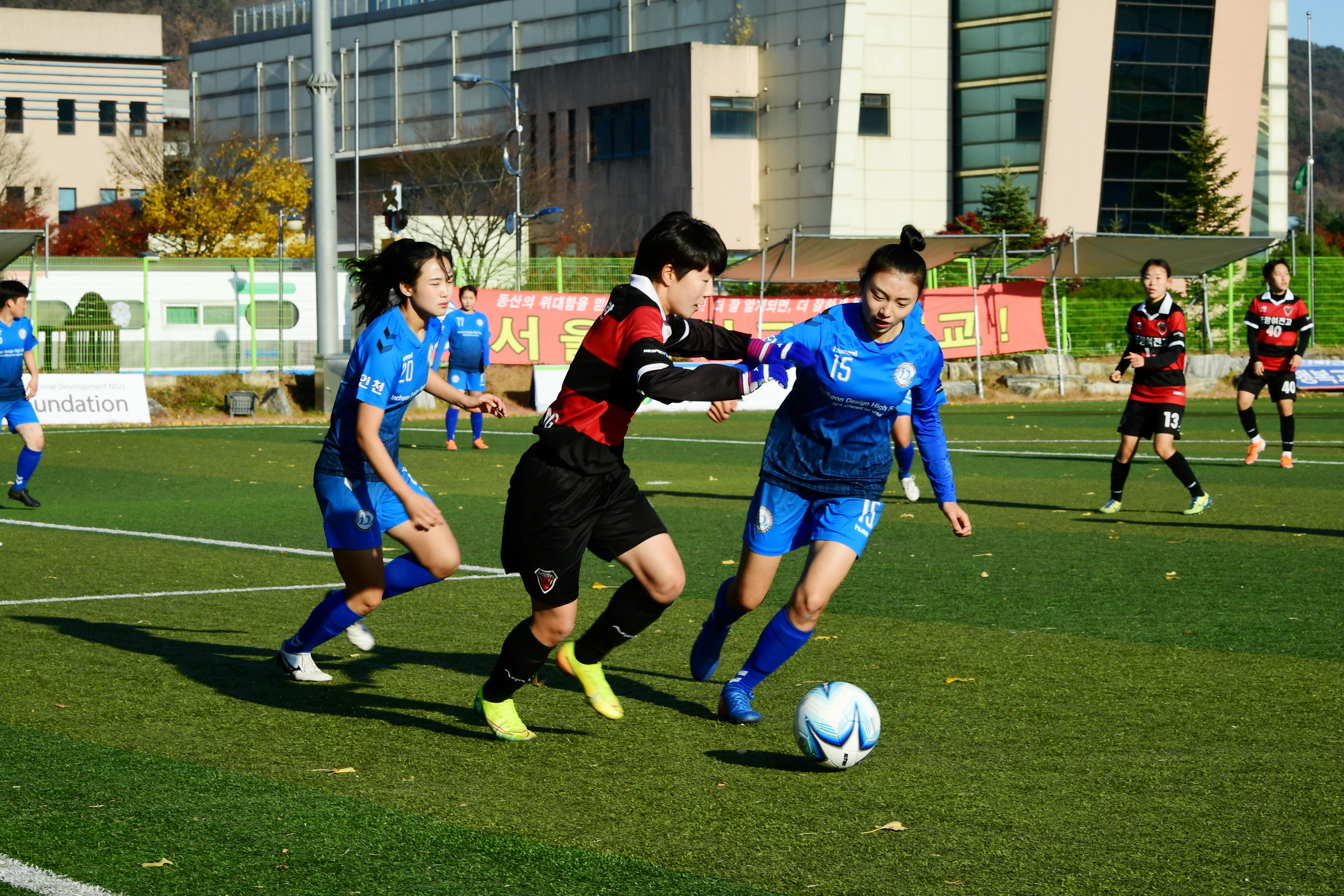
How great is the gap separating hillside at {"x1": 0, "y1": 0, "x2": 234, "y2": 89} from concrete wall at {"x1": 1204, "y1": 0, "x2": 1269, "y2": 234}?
84831 millimetres

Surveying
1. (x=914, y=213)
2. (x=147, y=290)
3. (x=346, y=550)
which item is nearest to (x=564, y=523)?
(x=346, y=550)

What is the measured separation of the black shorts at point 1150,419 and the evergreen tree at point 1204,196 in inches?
1514

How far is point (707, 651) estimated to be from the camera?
616cm

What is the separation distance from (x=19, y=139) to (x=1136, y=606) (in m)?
76.1

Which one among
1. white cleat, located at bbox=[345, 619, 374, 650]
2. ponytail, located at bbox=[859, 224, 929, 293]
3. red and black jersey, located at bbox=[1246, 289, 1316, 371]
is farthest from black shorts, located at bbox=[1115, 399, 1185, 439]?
white cleat, located at bbox=[345, 619, 374, 650]

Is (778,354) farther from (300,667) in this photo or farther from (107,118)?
(107,118)

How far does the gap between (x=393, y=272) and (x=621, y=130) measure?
1927 inches

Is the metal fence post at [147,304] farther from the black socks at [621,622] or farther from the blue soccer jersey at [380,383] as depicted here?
the black socks at [621,622]

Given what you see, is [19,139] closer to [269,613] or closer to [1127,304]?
[1127,304]

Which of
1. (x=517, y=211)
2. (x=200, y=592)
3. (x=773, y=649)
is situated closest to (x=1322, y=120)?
(x=517, y=211)

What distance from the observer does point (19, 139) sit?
243ft

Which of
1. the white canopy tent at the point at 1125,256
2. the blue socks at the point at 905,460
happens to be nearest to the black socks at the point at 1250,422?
the blue socks at the point at 905,460

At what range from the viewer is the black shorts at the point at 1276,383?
16.0 meters

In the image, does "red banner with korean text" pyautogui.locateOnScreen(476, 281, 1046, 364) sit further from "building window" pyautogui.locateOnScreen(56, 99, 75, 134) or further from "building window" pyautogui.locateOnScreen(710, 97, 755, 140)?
"building window" pyautogui.locateOnScreen(56, 99, 75, 134)
